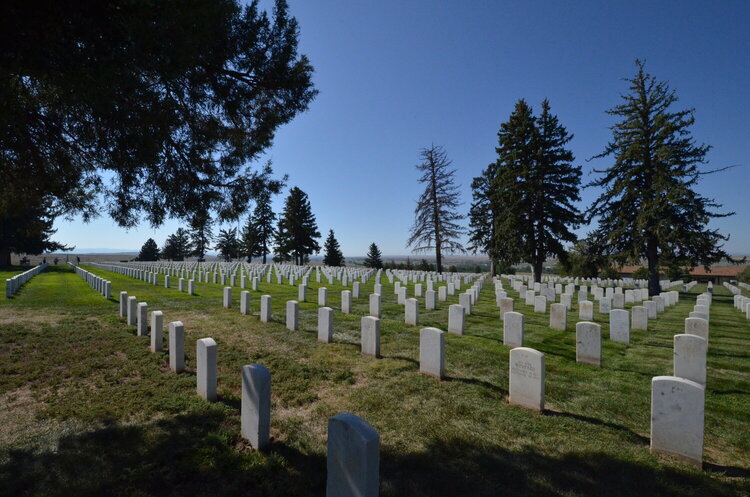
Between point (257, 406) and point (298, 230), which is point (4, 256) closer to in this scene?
point (298, 230)

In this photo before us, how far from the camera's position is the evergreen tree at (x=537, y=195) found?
27.3 meters

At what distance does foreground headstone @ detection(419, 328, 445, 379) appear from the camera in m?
5.57

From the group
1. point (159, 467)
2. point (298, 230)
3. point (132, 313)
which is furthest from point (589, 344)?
point (298, 230)

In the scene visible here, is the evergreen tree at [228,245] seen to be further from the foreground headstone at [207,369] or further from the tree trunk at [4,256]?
the foreground headstone at [207,369]

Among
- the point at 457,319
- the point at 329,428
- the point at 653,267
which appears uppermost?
the point at 653,267

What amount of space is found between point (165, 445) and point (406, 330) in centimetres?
631

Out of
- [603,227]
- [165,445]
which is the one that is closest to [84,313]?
[165,445]

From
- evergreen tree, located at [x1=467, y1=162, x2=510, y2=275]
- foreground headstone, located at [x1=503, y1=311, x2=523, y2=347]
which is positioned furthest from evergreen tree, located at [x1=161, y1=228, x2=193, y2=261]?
foreground headstone, located at [x1=503, y1=311, x2=523, y2=347]

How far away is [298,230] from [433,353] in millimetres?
54943

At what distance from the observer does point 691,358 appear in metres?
5.39

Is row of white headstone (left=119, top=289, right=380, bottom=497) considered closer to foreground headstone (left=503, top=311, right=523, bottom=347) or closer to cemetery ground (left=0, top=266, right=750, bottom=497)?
cemetery ground (left=0, top=266, right=750, bottom=497)

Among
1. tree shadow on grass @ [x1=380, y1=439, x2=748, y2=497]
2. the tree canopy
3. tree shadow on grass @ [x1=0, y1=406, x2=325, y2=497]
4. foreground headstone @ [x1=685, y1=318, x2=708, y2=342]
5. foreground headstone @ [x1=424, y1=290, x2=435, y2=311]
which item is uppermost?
the tree canopy

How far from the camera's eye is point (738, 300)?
15.4 meters

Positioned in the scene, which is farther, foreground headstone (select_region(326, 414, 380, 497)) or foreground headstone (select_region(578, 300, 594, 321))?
foreground headstone (select_region(578, 300, 594, 321))
